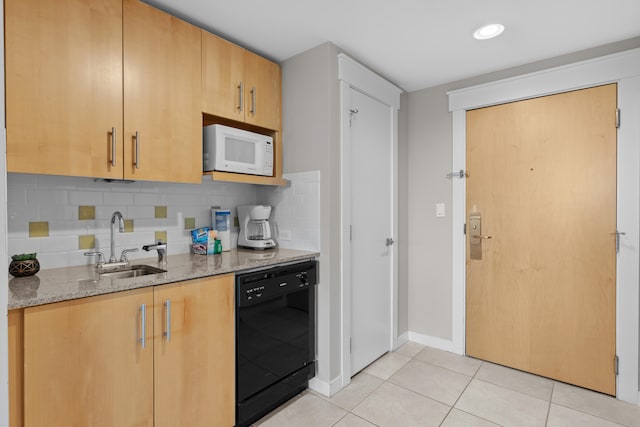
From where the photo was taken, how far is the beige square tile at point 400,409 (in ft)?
6.59

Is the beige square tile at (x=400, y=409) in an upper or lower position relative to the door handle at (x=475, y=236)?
lower

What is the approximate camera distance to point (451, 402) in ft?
7.22

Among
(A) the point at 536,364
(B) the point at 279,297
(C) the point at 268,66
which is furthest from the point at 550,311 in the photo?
(C) the point at 268,66

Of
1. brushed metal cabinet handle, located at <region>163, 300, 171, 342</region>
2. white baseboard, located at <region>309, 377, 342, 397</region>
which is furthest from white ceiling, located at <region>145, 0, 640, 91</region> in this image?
white baseboard, located at <region>309, 377, 342, 397</region>

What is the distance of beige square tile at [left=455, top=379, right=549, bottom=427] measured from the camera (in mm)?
2025

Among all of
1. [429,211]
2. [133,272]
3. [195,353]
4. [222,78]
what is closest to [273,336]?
[195,353]

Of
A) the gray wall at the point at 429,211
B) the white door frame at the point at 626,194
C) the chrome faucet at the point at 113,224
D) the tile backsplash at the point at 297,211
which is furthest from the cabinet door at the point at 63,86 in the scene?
the white door frame at the point at 626,194

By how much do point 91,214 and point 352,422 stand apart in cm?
187

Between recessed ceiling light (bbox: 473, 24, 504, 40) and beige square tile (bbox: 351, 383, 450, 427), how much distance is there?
2287 millimetres

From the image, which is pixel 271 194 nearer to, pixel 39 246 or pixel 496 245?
pixel 39 246

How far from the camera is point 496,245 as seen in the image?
272cm

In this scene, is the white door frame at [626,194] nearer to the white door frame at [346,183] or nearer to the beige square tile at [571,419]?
the beige square tile at [571,419]

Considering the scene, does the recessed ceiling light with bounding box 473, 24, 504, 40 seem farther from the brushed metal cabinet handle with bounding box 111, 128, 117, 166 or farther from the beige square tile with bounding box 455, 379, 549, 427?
the beige square tile with bounding box 455, 379, 549, 427

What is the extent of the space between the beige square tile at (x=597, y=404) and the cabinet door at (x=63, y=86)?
9.68 ft
